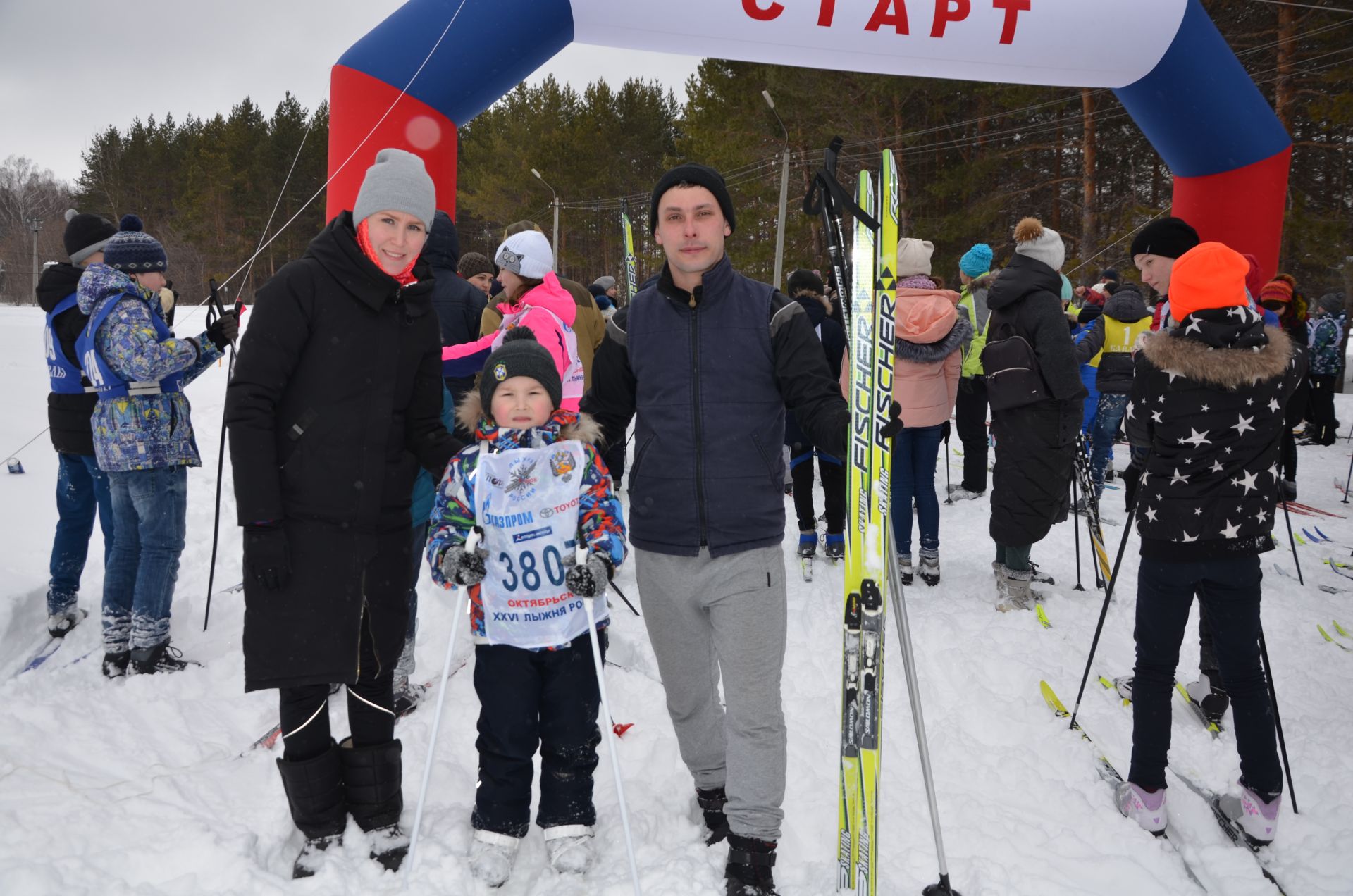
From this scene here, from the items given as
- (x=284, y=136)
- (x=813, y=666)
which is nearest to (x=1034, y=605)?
(x=813, y=666)

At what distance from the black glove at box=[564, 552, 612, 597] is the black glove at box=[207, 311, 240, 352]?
2.31 metres

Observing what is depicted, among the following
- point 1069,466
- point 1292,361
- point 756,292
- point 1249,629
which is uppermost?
point 756,292

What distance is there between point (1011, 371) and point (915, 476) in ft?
3.32

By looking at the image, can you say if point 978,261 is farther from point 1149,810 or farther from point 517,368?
point 517,368

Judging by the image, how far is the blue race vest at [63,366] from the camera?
402cm

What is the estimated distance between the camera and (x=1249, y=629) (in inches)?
110

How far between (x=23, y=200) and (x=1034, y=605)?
20.5 m

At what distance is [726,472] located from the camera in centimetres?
246

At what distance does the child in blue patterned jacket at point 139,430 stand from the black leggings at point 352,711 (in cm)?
178

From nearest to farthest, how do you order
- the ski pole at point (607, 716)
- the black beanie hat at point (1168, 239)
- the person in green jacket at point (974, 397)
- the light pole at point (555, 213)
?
1. the ski pole at point (607, 716)
2. the black beanie hat at point (1168, 239)
3. the person in green jacket at point (974, 397)
4. the light pole at point (555, 213)

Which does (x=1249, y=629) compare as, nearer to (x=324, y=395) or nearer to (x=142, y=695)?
(x=324, y=395)

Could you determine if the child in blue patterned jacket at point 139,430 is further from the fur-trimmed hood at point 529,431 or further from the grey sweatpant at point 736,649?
the grey sweatpant at point 736,649

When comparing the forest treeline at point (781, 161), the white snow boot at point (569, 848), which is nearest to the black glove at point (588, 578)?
the white snow boot at point (569, 848)

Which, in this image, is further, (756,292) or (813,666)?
(813,666)
